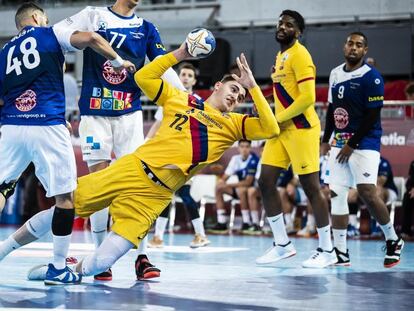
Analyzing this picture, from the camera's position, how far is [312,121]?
6605 millimetres

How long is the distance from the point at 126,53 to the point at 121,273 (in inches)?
64.8

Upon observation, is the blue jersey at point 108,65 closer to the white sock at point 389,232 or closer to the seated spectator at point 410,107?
the white sock at point 389,232

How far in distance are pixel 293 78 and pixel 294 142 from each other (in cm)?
57

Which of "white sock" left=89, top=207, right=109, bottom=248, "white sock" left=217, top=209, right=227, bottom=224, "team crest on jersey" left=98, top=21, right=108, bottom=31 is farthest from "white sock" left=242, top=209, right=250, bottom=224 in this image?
"team crest on jersey" left=98, top=21, right=108, bottom=31

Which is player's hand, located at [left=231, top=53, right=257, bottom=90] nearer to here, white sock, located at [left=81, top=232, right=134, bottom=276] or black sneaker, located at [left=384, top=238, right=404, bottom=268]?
white sock, located at [left=81, top=232, right=134, bottom=276]

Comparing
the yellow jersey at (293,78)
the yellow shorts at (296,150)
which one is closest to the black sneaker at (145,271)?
the yellow shorts at (296,150)

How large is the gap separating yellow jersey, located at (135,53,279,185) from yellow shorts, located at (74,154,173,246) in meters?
0.13

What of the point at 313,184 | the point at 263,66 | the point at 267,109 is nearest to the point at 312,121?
the point at 313,184

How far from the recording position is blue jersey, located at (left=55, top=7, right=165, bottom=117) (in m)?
5.57

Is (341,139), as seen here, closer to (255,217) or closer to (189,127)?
(189,127)

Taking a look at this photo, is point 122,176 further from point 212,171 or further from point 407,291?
point 212,171

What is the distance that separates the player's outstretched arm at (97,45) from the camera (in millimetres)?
4703

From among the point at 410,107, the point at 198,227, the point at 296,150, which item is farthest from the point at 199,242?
the point at 410,107

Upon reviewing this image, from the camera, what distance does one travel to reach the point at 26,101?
4.94 metres
